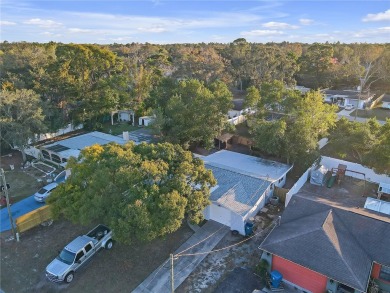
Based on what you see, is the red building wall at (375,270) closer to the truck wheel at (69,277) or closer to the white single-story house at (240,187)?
the white single-story house at (240,187)

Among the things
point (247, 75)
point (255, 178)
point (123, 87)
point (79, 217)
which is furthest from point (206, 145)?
point (247, 75)

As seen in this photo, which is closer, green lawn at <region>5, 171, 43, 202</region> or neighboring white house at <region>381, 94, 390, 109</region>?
green lawn at <region>5, 171, 43, 202</region>

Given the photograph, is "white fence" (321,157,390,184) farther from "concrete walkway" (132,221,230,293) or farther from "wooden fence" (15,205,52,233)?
"wooden fence" (15,205,52,233)

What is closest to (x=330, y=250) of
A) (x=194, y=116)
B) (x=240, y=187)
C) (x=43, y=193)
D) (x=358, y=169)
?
(x=240, y=187)

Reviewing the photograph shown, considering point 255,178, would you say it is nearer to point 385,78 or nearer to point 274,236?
point 274,236

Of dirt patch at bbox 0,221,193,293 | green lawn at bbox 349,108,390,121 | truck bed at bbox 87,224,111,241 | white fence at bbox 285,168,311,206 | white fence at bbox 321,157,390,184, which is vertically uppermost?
green lawn at bbox 349,108,390,121

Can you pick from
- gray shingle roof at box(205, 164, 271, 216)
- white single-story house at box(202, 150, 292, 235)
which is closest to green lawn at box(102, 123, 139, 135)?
white single-story house at box(202, 150, 292, 235)
